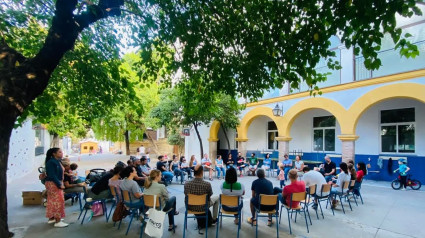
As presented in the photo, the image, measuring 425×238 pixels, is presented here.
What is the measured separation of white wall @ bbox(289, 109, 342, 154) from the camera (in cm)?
1385

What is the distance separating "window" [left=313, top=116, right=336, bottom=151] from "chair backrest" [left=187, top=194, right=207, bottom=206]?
33.5ft

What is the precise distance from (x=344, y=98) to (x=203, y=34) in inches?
326

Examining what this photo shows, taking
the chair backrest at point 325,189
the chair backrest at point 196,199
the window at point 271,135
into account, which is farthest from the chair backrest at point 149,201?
the window at point 271,135

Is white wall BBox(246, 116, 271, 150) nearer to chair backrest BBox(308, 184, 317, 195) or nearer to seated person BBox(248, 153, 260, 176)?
seated person BBox(248, 153, 260, 176)

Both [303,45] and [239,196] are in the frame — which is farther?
[239,196]

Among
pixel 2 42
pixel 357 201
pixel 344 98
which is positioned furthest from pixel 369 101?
pixel 2 42

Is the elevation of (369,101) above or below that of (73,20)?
below

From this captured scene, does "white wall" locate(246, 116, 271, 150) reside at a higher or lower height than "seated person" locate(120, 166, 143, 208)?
higher

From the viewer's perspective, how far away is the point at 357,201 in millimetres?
7457

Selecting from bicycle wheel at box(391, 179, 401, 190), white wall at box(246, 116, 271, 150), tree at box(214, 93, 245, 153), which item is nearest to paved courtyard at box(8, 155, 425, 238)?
bicycle wheel at box(391, 179, 401, 190)

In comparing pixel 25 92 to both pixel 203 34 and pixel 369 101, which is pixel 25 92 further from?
pixel 369 101

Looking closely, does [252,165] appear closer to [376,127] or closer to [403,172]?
[376,127]

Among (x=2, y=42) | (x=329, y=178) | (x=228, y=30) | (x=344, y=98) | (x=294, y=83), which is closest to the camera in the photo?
(x=2, y=42)

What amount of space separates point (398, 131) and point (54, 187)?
12.2 meters
